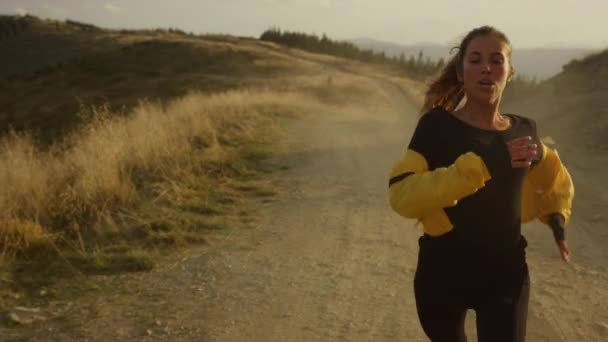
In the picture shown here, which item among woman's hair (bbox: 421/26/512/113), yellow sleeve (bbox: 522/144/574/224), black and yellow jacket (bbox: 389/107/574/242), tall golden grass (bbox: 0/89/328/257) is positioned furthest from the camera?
tall golden grass (bbox: 0/89/328/257)

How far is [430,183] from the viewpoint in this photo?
2.25 metres

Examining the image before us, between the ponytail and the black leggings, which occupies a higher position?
the ponytail

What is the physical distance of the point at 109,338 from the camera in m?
3.97

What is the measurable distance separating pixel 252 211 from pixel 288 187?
1333 mm

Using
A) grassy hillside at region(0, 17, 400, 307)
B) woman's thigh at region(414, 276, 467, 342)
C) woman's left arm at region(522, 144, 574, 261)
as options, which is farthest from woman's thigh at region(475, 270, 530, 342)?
grassy hillside at region(0, 17, 400, 307)

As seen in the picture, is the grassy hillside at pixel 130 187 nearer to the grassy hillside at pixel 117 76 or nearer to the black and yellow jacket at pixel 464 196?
the black and yellow jacket at pixel 464 196

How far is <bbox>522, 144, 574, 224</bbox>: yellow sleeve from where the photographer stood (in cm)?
270

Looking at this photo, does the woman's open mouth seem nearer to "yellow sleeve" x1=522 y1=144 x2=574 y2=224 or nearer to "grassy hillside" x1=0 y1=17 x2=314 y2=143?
"yellow sleeve" x1=522 y1=144 x2=574 y2=224

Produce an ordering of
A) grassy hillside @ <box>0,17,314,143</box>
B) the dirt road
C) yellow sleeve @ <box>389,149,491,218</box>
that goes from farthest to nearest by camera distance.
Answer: grassy hillside @ <box>0,17,314,143</box>, the dirt road, yellow sleeve @ <box>389,149,491,218</box>

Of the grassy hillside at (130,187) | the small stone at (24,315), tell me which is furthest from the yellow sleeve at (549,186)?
the grassy hillside at (130,187)

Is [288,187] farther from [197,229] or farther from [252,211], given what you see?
[197,229]

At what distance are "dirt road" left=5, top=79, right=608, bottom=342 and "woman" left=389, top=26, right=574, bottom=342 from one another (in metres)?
1.68

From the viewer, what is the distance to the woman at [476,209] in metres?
2.40

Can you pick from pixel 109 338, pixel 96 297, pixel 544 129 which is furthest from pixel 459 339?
pixel 544 129
